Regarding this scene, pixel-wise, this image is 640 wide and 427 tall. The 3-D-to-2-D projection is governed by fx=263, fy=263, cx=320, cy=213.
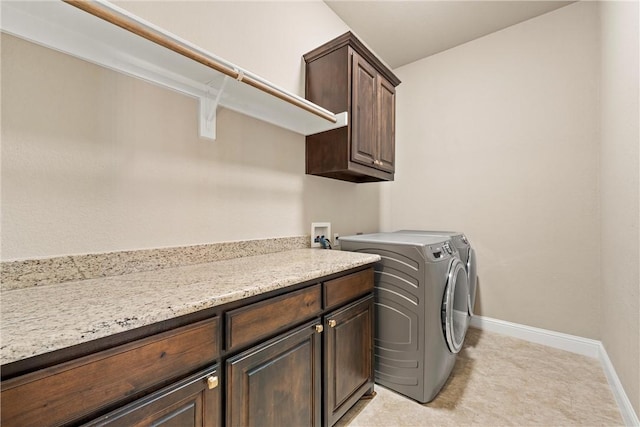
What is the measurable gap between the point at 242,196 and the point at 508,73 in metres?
2.70

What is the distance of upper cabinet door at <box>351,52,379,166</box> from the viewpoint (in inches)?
70.4

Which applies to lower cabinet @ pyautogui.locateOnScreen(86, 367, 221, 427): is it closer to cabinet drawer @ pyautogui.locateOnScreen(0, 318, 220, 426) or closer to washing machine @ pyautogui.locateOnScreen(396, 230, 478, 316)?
cabinet drawer @ pyautogui.locateOnScreen(0, 318, 220, 426)

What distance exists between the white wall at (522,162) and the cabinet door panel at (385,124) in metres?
0.87

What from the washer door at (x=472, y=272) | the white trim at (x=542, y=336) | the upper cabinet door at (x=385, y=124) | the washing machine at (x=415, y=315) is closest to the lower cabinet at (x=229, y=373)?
the washing machine at (x=415, y=315)

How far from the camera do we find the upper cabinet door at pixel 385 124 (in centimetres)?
208

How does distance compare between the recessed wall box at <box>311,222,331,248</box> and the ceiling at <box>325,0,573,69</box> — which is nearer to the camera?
the recessed wall box at <box>311,222,331,248</box>

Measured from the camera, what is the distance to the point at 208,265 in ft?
4.12

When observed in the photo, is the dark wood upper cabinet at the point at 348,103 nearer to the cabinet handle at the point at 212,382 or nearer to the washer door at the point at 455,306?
the washer door at the point at 455,306

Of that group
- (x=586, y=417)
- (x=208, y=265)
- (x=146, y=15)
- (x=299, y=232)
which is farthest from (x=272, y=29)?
(x=586, y=417)

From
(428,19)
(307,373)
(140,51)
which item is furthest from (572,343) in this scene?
(140,51)

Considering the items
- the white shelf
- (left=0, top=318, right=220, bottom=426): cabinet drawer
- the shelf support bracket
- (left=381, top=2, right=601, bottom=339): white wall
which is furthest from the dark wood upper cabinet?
(left=0, top=318, right=220, bottom=426): cabinet drawer

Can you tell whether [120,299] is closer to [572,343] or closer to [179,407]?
[179,407]

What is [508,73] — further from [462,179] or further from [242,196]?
[242,196]

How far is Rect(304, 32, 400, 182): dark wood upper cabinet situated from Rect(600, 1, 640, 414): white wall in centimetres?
136
